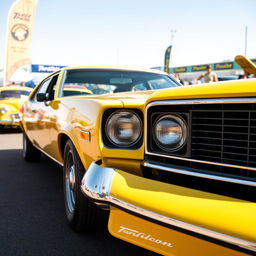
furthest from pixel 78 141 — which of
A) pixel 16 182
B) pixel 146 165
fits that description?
pixel 16 182

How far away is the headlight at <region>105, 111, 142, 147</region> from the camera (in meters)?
1.82

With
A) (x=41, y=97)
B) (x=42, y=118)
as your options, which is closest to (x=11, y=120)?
(x=42, y=118)

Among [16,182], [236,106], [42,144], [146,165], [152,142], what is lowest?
[16,182]

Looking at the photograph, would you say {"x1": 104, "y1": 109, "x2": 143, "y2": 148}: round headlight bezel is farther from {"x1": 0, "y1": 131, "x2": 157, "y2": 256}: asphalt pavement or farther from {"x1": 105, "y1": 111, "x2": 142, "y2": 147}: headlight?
{"x1": 0, "y1": 131, "x2": 157, "y2": 256}: asphalt pavement

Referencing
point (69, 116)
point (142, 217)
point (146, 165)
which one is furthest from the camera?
point (69, 116)

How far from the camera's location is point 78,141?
214 cm

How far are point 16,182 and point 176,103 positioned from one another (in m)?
2.75

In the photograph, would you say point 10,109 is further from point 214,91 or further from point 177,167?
point 214,91

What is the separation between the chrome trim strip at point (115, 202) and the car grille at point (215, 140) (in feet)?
0.99

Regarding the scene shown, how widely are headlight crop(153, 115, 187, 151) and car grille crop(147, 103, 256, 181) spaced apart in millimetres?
31

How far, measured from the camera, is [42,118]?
11.5 feet

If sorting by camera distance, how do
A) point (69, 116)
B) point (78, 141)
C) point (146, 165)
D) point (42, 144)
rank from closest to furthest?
point (146, 165) < point (78, 141) < point (69, 116) < point (42, 144)

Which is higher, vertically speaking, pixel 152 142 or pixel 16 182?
pixel 152 142

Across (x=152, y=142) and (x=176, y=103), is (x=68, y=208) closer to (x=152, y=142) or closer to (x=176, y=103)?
(x=152, y=142)
